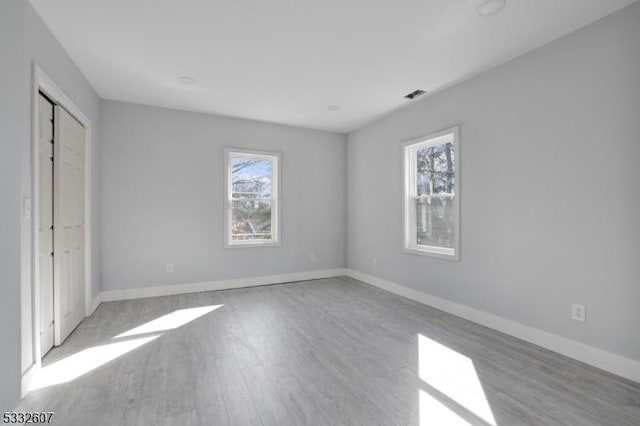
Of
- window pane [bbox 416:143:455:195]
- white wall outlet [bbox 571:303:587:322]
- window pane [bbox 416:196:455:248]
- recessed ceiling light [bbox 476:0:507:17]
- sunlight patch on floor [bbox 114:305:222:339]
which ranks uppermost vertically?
recessed ceiling light [bbox 476:0:507:17]

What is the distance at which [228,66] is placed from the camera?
314 centimetres

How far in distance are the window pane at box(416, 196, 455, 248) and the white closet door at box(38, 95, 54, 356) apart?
13.1 feet

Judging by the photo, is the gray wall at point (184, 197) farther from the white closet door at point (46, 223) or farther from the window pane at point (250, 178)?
the white closet door at point (46, 223)

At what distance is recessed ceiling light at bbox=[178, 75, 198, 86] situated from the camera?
3397mm

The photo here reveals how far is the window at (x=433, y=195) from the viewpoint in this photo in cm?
366

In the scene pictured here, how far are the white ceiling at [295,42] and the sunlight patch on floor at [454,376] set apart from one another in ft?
8.82

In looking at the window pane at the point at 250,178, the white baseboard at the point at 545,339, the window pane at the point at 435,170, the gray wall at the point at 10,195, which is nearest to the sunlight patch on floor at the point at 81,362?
the gray wall at the point at 10,195

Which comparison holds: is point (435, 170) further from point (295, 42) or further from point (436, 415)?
point (436, 415)

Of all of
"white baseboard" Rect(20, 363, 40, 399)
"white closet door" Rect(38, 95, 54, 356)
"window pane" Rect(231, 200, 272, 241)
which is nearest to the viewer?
"white baseboard" Rect(20, 363, 40, 399)

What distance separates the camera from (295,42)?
8.87ft

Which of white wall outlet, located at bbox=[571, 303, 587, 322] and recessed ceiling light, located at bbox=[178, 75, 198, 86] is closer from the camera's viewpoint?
white wall outlet, located at bbox=[571, 303, 587, 322]

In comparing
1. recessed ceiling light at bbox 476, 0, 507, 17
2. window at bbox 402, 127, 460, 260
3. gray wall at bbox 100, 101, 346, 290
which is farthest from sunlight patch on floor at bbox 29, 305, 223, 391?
recessed ceiling light at bbox 476, 0, 507, 17

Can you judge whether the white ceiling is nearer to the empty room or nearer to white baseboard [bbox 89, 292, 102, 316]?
the empty room

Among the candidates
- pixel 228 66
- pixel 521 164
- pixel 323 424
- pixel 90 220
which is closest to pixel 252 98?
pixel 228 66
